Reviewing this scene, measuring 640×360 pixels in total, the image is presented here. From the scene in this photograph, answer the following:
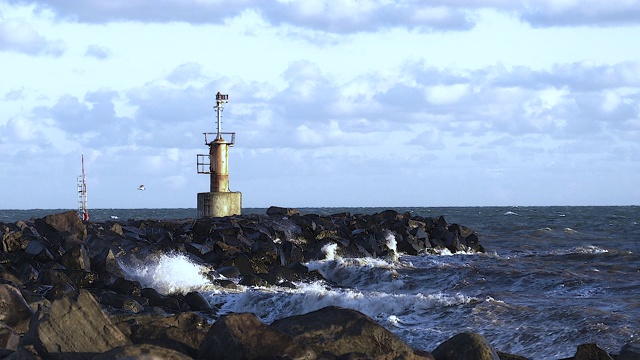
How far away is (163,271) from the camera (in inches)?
632

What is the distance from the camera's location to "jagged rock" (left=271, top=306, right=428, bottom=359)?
21.7 feet

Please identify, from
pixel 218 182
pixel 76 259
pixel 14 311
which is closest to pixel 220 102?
pixel 218 182

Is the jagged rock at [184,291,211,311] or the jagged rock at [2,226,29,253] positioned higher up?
the jagged rock at [2,226,29,253]

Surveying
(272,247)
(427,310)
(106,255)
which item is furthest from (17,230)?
(427,310)

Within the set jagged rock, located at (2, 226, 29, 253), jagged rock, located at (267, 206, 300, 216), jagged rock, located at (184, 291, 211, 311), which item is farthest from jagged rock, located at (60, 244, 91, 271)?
jagged rock, located at (267, 206, 300, 216)

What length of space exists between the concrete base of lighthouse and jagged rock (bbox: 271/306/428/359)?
21.0 meters

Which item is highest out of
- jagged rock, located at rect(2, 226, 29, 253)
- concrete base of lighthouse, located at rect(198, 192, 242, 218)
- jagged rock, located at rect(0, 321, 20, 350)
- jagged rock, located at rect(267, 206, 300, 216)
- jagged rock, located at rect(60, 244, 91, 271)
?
concrete base of lighthouse, located at rect(198, 192, 242, 218)

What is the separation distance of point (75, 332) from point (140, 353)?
3.02ft

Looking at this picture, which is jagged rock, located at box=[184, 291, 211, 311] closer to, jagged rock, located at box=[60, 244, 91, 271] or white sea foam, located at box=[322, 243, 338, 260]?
jagged rock, located at box=[60, 244, 91, 271]

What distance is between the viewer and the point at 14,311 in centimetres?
873

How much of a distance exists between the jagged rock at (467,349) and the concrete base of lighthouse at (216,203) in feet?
69.4

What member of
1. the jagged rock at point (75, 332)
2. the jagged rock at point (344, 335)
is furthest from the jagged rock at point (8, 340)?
the jagged rock at point (344, 335)

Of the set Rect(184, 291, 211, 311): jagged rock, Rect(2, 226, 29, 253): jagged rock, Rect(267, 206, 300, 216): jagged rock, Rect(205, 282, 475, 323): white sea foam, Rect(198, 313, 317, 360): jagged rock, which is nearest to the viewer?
Rect(198, 313, 317, 360): jagged rock

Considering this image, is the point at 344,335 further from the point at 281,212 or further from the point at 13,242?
the point at 281,212
